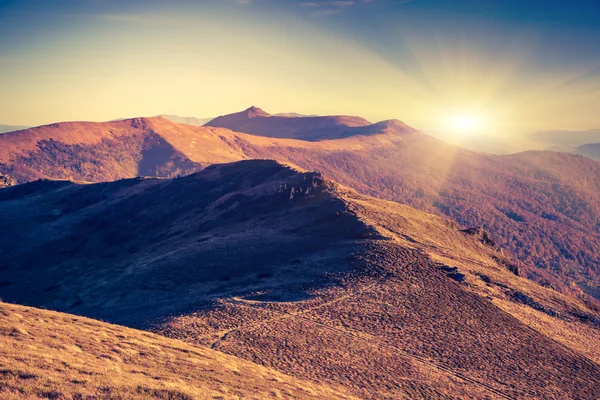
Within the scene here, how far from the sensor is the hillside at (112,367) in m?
16.2

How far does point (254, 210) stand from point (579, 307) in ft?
168

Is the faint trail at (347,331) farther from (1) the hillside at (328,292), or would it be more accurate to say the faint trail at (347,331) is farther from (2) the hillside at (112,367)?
(2) the hillside at (112,367)

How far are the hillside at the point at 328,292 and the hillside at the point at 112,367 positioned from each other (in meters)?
3.74

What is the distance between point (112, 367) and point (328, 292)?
24874mm

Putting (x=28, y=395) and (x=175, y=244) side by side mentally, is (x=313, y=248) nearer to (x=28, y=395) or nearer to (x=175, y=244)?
(x=175, y=244)

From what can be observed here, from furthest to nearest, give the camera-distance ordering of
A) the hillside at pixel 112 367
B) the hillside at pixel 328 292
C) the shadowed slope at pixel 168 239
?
the shadowed slope at pixel 168 239
the hillside at pixel 328 292
the hillside at pixel 112 367

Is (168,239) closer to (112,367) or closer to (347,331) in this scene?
(347,331)

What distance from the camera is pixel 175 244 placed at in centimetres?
6775

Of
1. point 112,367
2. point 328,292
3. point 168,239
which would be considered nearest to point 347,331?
point 328,292

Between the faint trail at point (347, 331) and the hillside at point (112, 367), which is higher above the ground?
the hillside at point (112, 367)

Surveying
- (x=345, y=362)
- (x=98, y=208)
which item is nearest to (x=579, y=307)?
(x=345, y=362)

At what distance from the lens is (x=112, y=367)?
1962 cm

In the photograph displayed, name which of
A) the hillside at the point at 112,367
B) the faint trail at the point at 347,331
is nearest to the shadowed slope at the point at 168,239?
the faint trail at the point at 347,331

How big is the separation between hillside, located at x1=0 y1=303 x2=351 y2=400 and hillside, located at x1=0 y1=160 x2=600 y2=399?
3.74 metres
